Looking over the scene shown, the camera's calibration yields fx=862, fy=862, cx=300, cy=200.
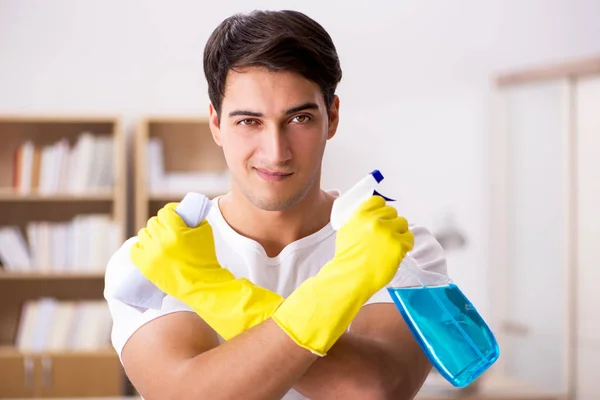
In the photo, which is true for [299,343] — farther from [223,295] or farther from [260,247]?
[260,247]

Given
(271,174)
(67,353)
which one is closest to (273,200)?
(271,174)

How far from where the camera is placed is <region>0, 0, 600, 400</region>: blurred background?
4.05m

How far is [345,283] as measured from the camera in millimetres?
1033

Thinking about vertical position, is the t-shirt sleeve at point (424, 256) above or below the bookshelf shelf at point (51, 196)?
below

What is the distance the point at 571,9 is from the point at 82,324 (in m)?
3.04

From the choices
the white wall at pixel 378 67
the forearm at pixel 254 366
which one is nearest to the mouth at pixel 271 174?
the forearm at pixel 254 366

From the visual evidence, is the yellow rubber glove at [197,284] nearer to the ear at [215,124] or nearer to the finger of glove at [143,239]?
the finger of glove at [143,239]

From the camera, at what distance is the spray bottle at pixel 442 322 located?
3.45 feet

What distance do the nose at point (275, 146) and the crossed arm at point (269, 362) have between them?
241mm

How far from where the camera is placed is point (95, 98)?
4.37m

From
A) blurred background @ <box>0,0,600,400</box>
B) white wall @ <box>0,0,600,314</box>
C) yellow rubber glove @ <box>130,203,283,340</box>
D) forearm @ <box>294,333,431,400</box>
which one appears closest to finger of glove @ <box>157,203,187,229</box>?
yellow rubber glove @ <box>130,203,283,340</box>

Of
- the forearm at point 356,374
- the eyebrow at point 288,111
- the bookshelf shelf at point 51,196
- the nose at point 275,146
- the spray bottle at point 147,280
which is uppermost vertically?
the eyebrow at point 288,111

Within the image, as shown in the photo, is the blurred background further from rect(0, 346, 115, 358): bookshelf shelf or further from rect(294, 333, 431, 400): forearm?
rect(294, 333, 431, 400): forearm

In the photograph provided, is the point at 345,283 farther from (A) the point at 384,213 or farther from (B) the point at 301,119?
(B) the point at 301,119
